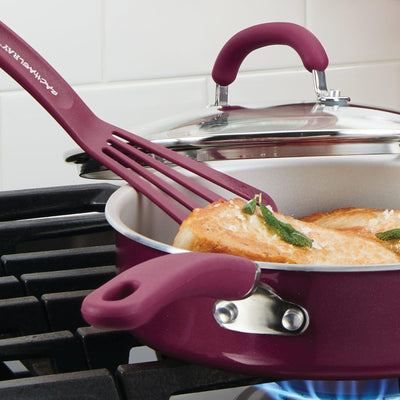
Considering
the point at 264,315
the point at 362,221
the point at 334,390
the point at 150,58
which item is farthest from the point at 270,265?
the point at 150,58

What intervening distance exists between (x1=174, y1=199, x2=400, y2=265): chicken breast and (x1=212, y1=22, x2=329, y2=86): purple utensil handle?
9.6 inches

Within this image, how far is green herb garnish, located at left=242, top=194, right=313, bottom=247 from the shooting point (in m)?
0.53

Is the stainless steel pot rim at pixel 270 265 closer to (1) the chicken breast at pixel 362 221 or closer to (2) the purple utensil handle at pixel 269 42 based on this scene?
(1) the chicken breast at pixel 362 221

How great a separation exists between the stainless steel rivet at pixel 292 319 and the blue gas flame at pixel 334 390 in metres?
0.08

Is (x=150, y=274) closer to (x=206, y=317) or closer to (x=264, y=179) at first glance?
(x=206, y=317)

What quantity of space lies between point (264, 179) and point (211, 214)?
23cm

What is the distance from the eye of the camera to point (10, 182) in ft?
3.11

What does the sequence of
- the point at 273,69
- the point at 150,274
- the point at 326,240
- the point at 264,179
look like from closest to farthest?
the point at 150,274, the point at 326,240, the point at 264,179, the point at 273,69

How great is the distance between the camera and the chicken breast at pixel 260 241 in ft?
1.64

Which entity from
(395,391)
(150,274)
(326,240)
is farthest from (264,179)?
(150,274)

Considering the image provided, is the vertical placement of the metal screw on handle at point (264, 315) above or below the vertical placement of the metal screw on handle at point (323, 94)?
below

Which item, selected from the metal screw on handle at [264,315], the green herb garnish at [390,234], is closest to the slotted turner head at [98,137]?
the green herb garnish at [390,234]

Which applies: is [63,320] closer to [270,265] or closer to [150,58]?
Result: [270,265]

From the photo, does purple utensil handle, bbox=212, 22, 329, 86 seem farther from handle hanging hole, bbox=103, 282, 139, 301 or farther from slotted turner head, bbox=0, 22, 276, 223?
handle hanging hole, bbox=103, 282, 139, 301
